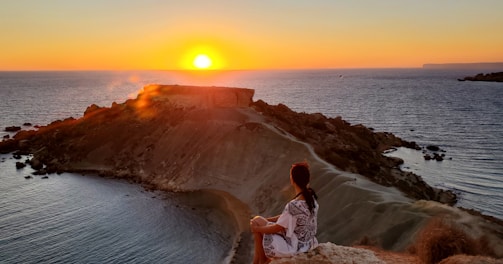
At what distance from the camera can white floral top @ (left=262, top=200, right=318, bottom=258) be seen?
10477 millimetres

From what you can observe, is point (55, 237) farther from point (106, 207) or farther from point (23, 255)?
point (106, 207)

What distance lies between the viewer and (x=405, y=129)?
277 feet

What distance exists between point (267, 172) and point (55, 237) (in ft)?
58.6

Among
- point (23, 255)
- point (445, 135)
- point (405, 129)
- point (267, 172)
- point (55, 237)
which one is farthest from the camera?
point (405, 129)

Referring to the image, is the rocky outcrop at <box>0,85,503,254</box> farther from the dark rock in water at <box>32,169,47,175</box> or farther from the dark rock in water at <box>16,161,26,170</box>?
the dark rock in water at <box>16,161,26,170</box>

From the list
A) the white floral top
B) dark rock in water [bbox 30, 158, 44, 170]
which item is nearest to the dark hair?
the white floral top

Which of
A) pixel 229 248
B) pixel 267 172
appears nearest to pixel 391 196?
pixel 229 248

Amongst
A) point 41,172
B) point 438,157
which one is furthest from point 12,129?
point 438,157

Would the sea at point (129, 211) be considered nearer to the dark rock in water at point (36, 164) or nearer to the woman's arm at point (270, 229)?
the dark rock in water at point (36, 164)

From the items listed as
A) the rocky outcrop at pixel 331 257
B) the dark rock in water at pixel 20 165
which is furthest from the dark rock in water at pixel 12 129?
the rocky outcrop at pixel 331 257

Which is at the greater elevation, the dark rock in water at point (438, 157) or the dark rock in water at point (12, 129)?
the dark rock in water at point (12, 129)

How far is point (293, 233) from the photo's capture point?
10906mm

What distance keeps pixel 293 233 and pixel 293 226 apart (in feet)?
1.22

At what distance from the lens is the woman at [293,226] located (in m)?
10.3
